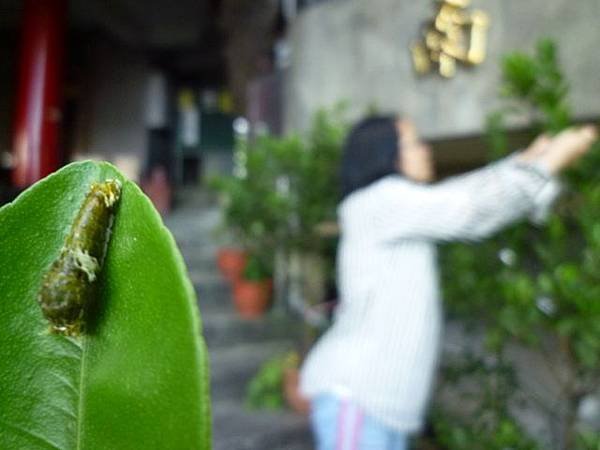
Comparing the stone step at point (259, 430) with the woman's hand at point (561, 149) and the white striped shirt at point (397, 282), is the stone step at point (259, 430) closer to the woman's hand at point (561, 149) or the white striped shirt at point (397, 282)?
the white striped shirt at point (397, 282)

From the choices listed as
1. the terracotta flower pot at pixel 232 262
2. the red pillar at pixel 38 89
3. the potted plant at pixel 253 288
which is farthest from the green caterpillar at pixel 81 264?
the red pillar at pixel 38 89

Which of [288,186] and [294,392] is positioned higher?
[288,186]

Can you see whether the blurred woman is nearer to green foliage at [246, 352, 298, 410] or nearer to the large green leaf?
the large green leaf

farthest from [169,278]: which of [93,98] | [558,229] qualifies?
[93,98]

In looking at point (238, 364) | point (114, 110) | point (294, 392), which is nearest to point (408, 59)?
point (294, 392)

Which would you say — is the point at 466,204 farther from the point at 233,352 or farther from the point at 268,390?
the point at 233,352

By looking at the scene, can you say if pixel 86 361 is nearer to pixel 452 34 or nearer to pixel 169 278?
pixel 169 278

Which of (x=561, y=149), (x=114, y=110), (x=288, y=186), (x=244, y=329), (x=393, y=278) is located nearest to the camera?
(x=561, y=149)
